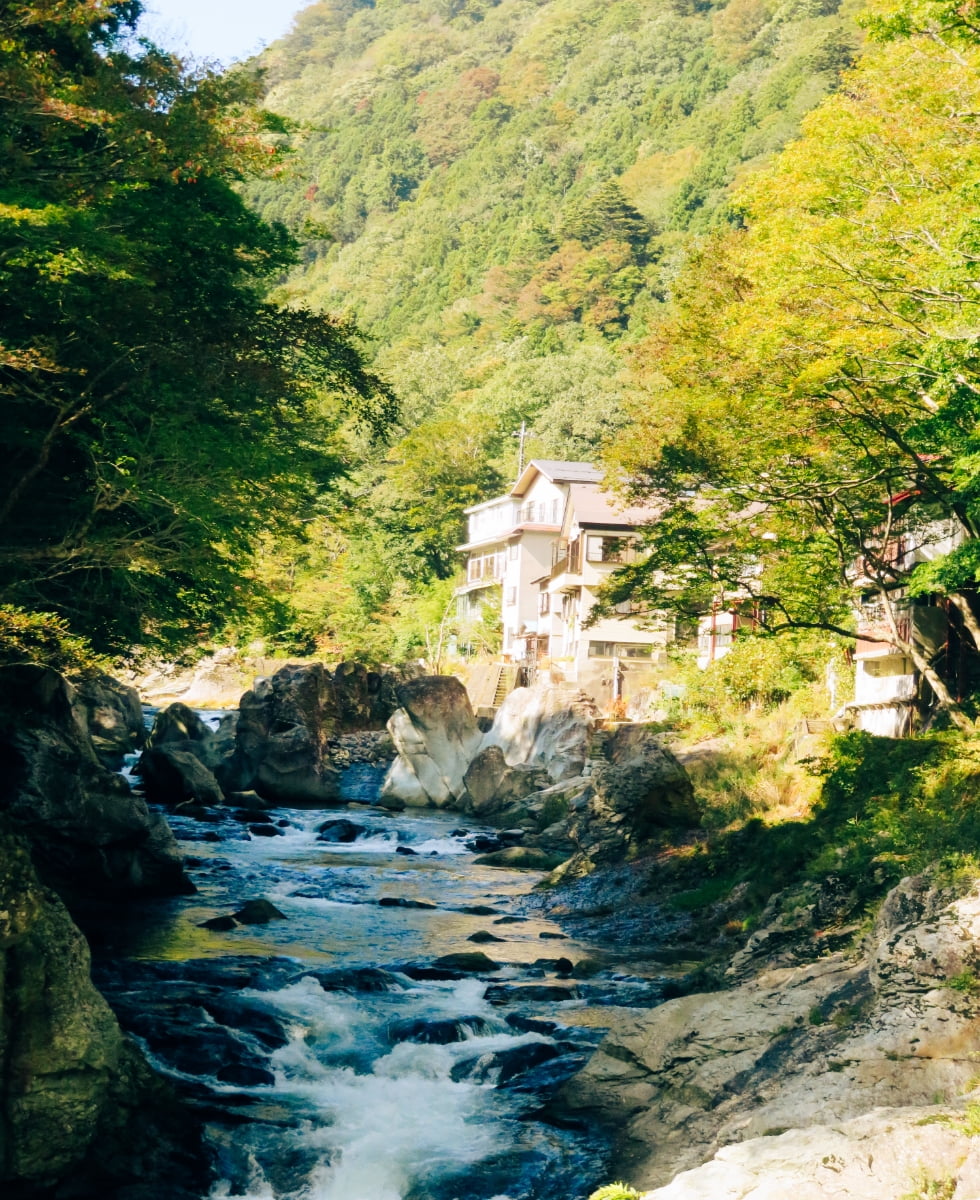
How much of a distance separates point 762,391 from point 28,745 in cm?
1318

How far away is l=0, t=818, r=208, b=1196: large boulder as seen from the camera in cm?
974

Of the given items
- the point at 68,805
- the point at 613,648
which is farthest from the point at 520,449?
the point at 68,805

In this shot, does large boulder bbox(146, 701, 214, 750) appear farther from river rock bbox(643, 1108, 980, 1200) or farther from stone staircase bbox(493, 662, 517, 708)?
river rock bbox(643, 1108, 980, 1200)

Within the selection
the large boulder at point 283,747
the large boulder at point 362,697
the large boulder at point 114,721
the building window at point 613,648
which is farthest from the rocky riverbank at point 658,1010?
the building window at point 613,648

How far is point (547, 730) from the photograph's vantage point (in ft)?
127

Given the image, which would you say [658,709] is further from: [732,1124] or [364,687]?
[732,1124]

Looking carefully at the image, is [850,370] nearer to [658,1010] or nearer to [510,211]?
[658,1010]

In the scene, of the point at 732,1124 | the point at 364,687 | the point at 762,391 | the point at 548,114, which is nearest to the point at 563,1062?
the point at 732,1124

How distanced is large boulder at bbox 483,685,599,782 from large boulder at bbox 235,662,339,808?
6006 millimetres

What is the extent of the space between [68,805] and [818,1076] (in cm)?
1308

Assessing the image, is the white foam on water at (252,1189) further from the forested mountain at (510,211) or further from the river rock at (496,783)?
the river rock at (496,783)

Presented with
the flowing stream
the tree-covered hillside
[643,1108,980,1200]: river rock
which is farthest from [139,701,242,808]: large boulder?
the tree-covered hillside

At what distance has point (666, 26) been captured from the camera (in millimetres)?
149375

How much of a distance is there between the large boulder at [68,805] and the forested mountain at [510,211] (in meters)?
4.25
